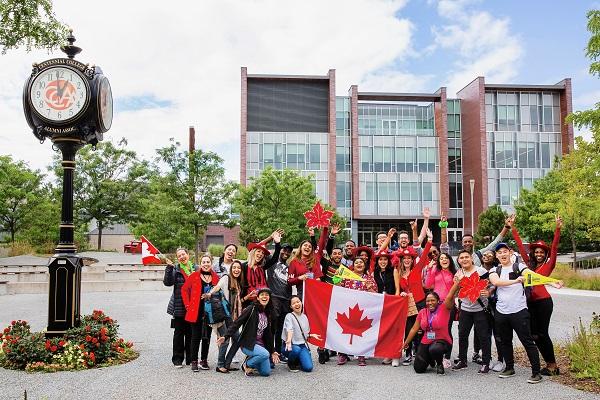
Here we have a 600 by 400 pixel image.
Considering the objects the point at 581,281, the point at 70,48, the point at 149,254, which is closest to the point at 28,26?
the point at 70,48

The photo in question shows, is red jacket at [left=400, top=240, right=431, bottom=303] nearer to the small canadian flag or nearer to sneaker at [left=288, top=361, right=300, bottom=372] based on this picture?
sneaker at [left=288, top=361, right=300, bottom=372]

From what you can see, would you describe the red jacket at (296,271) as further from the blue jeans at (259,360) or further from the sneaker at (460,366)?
the sneaker at (460,366)

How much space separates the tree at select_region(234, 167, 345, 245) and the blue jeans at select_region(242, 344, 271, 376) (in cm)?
2928

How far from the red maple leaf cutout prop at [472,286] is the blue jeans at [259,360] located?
3084 mm

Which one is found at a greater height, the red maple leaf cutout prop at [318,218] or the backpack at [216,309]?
the red maple leaf cutout prop at [318,218]

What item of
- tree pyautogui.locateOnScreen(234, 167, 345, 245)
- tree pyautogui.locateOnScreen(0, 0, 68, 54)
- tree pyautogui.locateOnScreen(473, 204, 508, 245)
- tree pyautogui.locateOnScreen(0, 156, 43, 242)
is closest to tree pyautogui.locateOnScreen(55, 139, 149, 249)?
tree pyautogui.locateOnScreen(0, 156, 43, 242)

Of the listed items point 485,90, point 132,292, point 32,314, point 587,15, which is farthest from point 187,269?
point 485,90

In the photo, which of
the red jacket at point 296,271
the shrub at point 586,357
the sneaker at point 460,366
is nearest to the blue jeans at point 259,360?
the red jacket at point 296,271

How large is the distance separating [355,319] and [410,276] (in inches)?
46.6

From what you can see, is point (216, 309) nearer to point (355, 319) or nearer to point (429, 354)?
point (355, 319)

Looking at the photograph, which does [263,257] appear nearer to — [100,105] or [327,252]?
[327,252]

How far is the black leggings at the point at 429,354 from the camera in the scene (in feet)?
26.4

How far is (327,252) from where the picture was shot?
418 inches

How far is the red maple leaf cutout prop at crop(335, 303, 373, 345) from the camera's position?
910cm
